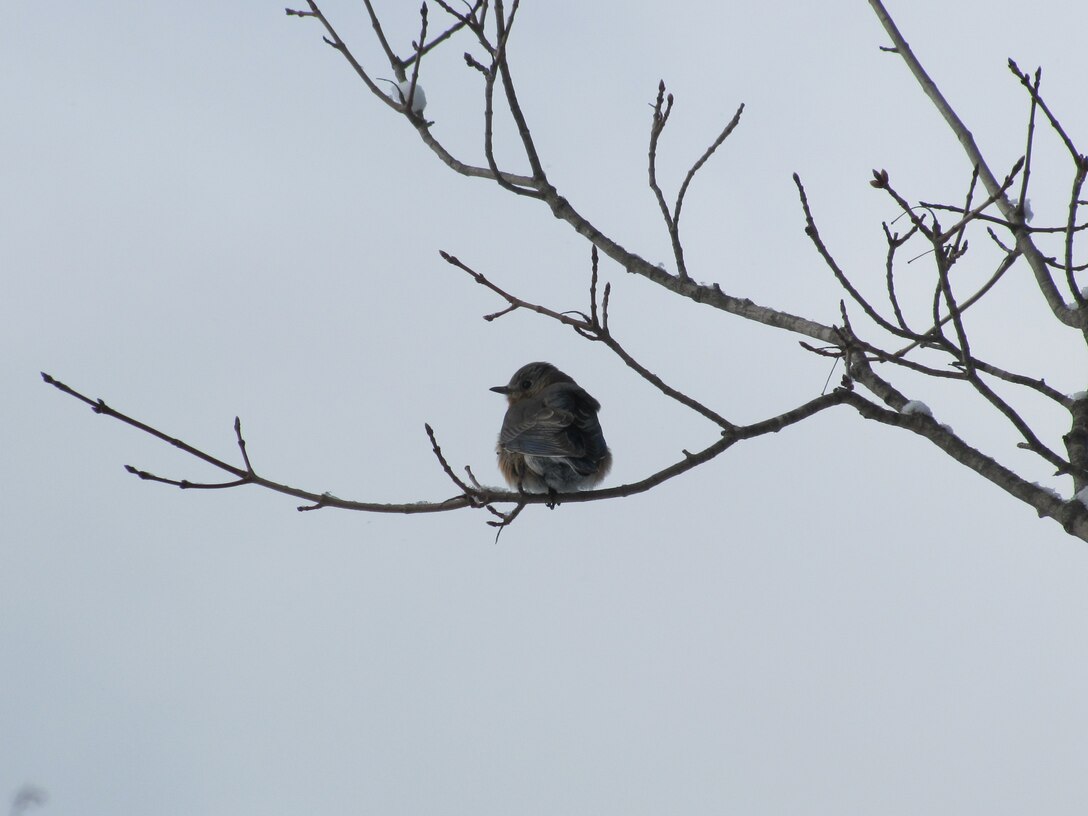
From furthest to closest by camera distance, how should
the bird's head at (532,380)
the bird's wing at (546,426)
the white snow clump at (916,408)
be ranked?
the bird's head at (532,380) → the bird's wing at (546,426) → the white snow clump at (916,408)

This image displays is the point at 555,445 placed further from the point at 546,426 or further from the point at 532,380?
the point at 532,380

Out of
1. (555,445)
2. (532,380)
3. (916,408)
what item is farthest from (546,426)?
(916,408)

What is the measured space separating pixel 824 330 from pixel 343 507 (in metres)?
1.86

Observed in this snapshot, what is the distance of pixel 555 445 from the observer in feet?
21.5

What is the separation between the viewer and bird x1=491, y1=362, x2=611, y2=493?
21.7ft

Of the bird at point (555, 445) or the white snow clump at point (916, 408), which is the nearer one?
the white snow clump at point (916, 408)

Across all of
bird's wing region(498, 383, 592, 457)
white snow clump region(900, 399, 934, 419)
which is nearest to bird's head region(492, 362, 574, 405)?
bird's wing region(498, 383, 592, 457)

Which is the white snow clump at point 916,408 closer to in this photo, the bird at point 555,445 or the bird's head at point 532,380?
the bird at point 555,445

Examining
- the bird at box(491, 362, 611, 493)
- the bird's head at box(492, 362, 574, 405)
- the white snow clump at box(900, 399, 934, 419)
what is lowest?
the white snow clump at box(900, 399, 934, 419)

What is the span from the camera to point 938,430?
3.50 metres

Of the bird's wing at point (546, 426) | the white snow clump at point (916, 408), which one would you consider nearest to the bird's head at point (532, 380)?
the bird's wing at point (546, 426)

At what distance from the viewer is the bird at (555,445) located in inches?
260

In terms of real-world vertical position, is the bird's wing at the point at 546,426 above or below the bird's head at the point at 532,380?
below

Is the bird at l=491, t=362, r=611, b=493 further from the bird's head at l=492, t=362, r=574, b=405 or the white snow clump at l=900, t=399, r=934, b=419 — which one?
the white snow clump at l=900, t=399, r=934, b=419
